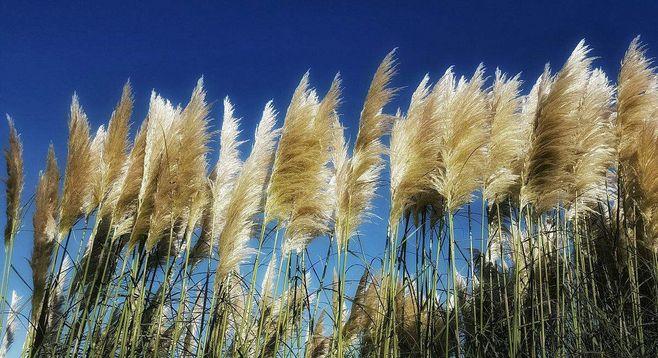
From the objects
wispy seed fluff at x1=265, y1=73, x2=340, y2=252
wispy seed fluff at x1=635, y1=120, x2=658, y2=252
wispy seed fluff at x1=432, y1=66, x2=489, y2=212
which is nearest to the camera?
wispy seed fluff at x1=432, y1=66, x2=489, y2=212

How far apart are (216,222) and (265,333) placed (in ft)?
2.73

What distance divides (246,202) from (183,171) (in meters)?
0.48

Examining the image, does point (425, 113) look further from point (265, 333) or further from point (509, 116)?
→ point (265, 333)

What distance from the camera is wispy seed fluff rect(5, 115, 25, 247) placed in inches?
184

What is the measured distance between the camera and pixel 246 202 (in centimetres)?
400

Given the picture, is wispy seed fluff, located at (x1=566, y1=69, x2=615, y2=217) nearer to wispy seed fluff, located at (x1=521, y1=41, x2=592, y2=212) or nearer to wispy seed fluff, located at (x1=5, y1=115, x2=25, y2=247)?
wispy seed fluff, located at (x1=521, y1=41, x2=592, y2=212)

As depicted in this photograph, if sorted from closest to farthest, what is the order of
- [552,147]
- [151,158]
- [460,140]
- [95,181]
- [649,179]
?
[460,140], [552,147], [151,158], [95,181], [649,179]

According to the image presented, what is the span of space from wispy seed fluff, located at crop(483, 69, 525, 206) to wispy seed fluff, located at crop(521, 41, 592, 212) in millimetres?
108

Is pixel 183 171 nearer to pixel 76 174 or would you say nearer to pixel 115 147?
pixel 115 147

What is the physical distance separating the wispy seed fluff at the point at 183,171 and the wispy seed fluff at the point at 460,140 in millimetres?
1532

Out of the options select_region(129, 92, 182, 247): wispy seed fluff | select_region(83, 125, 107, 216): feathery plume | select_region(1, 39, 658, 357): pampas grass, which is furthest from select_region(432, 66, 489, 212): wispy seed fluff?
select_region(83, 125, 107, 216): feathery plume

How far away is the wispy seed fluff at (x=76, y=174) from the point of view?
4344 millimetres

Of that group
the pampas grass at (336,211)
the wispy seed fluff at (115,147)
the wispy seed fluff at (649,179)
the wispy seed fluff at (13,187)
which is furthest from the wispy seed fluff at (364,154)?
the wispy seed fluff at (13,187)

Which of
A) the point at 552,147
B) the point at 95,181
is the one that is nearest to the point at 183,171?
the point at 95,181
